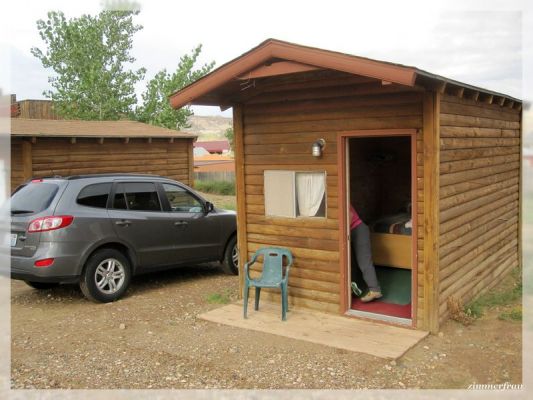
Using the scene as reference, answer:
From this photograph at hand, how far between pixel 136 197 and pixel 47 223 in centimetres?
153

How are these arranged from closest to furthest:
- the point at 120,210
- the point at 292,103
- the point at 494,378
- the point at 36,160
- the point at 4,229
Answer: the point at 494,378 < the point at 292,103 < the point at 4,229 < the point at 120,210 < the point at 36,160

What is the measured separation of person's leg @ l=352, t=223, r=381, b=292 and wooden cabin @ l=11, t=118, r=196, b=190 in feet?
28.2

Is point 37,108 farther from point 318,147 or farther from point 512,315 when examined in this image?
point 512,315

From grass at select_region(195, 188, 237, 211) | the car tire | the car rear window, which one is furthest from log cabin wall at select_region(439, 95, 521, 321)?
grass at select_region(195, 188, 237, 211)

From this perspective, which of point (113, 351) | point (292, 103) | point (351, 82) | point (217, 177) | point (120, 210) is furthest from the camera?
point (217, 177)

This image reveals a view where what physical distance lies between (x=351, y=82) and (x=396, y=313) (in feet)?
9.39

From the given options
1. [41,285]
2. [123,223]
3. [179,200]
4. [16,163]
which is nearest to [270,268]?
[123,223]

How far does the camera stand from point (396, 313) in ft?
22.6

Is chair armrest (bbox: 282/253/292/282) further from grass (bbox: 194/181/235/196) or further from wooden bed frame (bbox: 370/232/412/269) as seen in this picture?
grass (bbox: 194/181/235/196)

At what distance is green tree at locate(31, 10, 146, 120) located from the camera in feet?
79.7

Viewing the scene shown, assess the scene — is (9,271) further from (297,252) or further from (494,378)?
(494,378)

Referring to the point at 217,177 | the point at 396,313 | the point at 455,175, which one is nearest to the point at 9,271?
the point at 396,313

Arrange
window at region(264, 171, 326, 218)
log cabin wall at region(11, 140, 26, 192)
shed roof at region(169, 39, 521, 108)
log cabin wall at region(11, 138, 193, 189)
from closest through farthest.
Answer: shed roof at region(169, 39, 521, 108) → window at region(264, 171, 326, 218) → log cabin wall at region(11, 140, 26, 192) → log cabin wall at region(11, 138, 193, 189)

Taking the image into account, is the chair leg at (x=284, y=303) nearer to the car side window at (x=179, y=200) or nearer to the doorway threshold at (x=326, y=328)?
the doorway threshold at (x=326, y=328)
